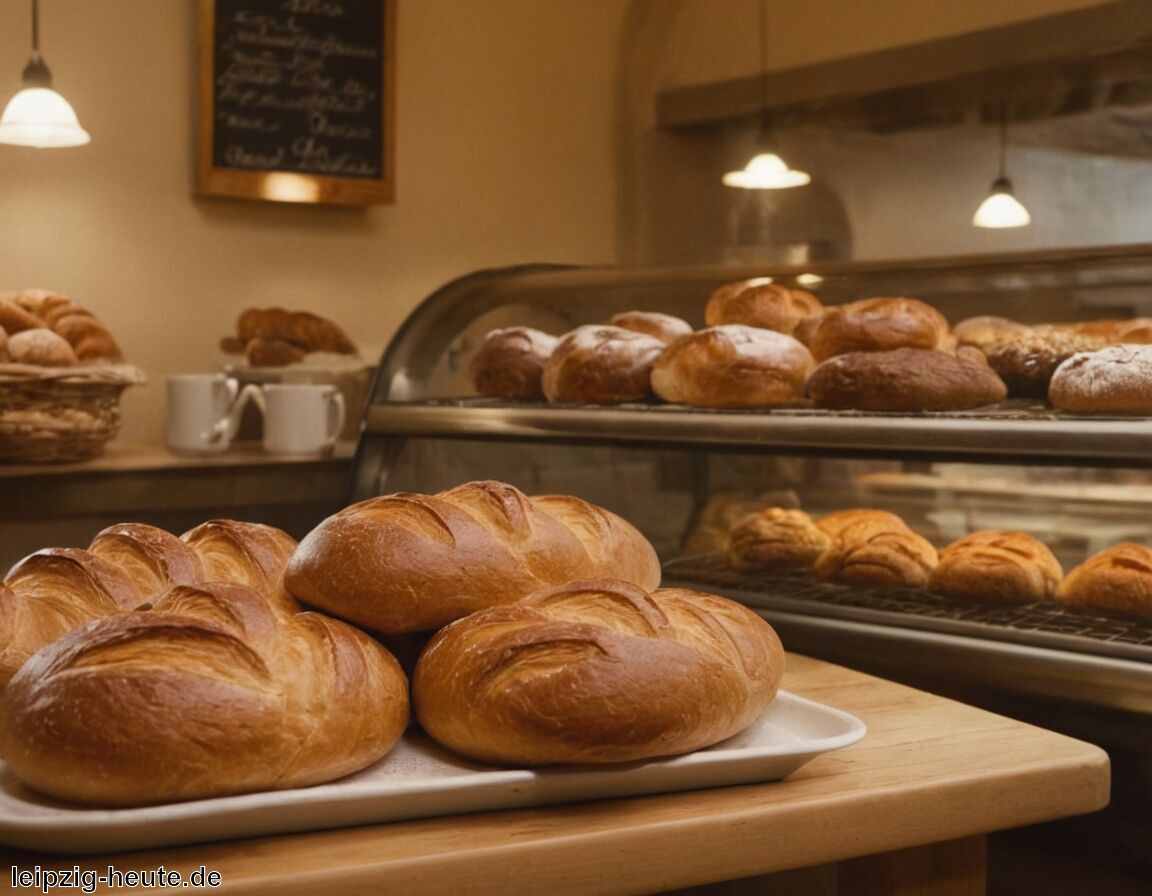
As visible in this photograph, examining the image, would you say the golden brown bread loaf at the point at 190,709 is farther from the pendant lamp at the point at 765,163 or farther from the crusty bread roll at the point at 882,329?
the pendant lamp at the point at 765,163

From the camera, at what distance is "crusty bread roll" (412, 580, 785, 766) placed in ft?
3.42

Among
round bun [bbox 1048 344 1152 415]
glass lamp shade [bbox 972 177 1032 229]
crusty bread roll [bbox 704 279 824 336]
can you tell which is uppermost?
glass lamp shade [bbox 972 177 1032 229]

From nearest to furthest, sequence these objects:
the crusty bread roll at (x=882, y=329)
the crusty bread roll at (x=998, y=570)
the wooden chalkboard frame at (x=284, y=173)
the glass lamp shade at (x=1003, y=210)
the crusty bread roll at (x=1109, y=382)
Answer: the crusty bread roll at (x=1109, y=382), the crusty bread roll at (x=998, y=570), the crusty bread roll at (x=882, y=329), the wooden chalkboard frame at (x=284, y=173), the glass lamp shade at (x=1003, y=210)

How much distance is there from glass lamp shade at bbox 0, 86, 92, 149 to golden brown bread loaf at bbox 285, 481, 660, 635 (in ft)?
7.42

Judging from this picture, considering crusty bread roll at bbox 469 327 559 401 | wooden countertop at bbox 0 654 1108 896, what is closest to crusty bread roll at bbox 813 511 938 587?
crusty bread roll at bbox 469 327 559 401

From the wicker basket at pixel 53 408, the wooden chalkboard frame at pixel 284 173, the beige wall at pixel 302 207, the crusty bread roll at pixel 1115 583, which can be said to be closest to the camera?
the crusty bread roll at pixel 1115 583

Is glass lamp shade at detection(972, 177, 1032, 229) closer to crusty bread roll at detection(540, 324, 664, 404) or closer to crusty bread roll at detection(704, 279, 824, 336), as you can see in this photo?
crusty bread roll at detection(704, 279, 824, 336)

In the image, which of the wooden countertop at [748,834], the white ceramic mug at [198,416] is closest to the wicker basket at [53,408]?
the white ceramic mug at [198,416]

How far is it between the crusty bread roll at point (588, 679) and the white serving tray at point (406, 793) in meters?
0.02

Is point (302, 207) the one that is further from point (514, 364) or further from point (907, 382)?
point (907, 382)

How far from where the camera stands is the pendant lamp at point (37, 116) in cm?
310

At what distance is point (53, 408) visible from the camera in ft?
9.68

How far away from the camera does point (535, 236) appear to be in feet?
15.1

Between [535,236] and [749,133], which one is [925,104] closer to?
[749,133]
